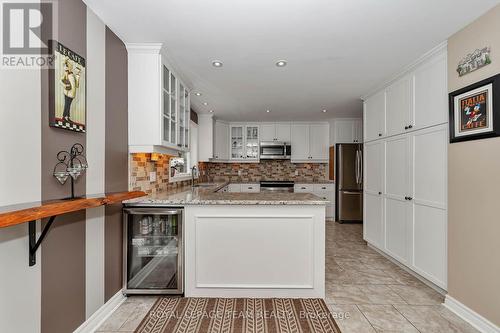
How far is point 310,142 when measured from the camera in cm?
599

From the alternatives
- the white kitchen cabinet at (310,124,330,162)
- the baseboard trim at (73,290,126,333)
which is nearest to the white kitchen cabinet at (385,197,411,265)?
the white kitchen cabinet at (310,124,330,162)

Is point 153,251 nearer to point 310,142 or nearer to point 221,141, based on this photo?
point 221,141

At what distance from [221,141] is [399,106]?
3.80 m

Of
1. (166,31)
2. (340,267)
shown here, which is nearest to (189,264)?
(340,267)

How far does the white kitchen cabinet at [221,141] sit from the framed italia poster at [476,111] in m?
4.31

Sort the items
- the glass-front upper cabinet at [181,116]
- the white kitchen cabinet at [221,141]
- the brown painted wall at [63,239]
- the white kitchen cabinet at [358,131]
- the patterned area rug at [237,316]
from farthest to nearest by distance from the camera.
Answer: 1. the white kitchen cabinet at [221,141]
2. the white kitchen cabinet at [358,131]
3. the glass-front upper cabinet at [181,116]
4. the patterned area rug at [237,316]
5. the brown painted wall at [63,239]

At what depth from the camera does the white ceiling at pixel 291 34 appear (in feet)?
5.74

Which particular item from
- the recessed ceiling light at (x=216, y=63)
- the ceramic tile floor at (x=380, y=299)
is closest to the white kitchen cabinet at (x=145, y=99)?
the recessed ceiling light at (x=216, y=63)

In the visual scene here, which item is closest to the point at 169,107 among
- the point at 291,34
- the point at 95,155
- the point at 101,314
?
the point at 95,155

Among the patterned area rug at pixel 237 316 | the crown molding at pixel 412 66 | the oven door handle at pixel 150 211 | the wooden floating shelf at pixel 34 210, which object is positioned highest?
the crown molding at pixel 412 66

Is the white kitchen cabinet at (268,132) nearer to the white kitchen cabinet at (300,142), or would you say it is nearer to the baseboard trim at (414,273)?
the white kitchen cabinet at (300,142)

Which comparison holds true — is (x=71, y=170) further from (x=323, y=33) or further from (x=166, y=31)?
(x=323, y=33)

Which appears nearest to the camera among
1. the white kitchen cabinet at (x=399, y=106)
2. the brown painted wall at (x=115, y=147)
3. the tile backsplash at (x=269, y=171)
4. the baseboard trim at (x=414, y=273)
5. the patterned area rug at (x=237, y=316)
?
the patterned area rug at (x=237, y=316)

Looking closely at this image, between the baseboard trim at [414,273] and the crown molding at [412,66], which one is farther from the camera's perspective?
the baseboard trim at [414,273]
